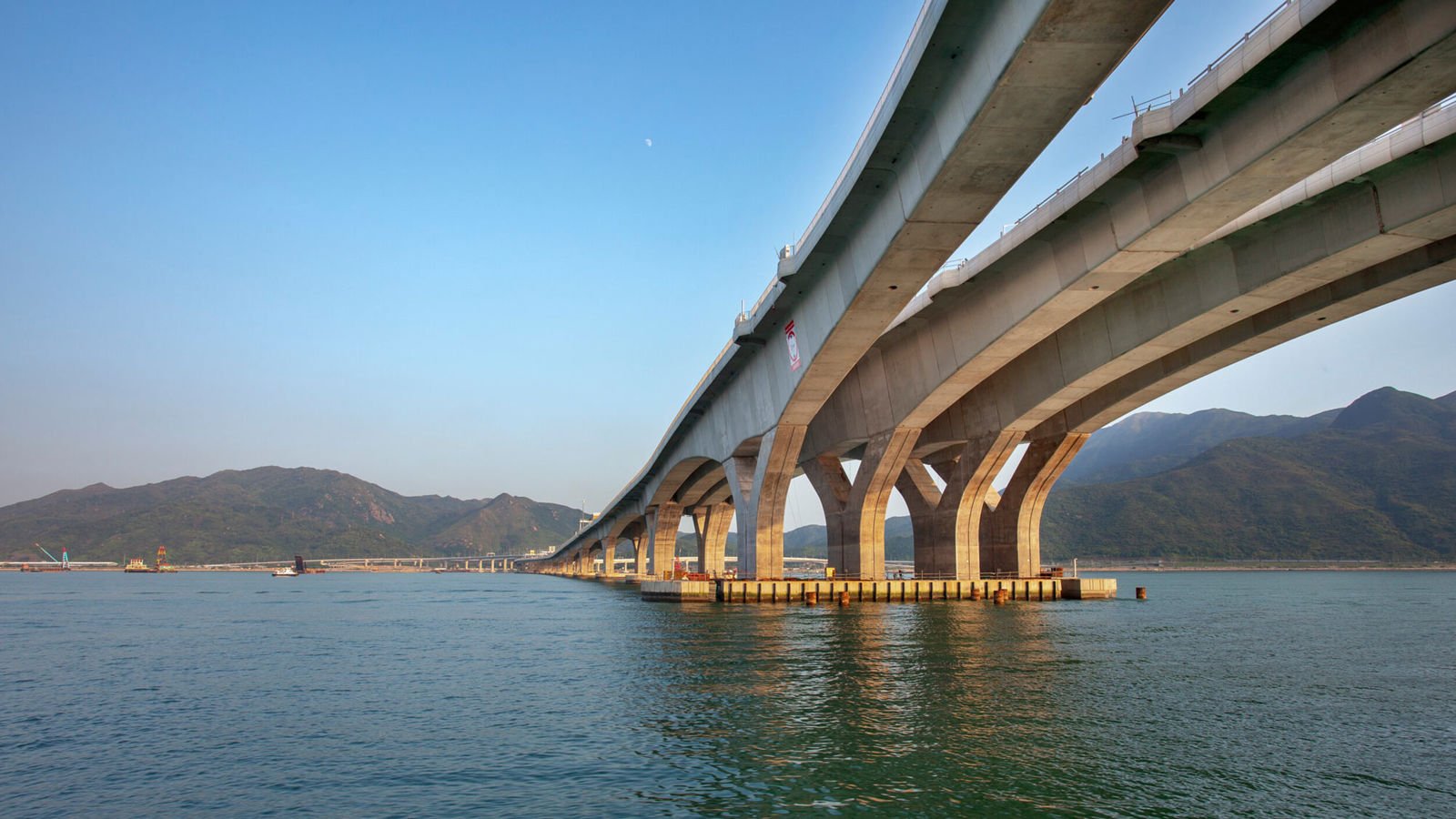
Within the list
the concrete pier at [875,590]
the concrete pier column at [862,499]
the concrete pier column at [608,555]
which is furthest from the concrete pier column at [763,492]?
the concrete pier column at [608,555]

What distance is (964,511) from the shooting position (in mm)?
54719

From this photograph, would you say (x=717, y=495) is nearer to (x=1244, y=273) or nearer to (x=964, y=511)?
(x=964, y=511)

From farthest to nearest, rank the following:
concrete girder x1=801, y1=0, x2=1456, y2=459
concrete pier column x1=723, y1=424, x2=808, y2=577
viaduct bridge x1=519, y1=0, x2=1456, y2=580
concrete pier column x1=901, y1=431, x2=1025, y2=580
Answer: concrete pier column x1=901, y1=431, x2=1025, y2=580 → concrete pier column x1=723, y1=424, x2=808, y2=577 → viaduct bridge x1=519, y1=0, x2=1456, y2=580 → concrete girder x1=801, y1=0, x2=1456, y2=459

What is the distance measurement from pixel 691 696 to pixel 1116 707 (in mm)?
8834

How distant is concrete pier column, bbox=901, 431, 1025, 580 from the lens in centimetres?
5178

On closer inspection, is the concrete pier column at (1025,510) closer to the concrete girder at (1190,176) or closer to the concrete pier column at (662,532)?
the concrete girder at (1190,176)

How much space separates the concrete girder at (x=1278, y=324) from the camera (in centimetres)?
2923

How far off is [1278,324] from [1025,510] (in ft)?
80.9

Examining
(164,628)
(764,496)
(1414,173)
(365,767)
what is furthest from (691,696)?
(164,628)

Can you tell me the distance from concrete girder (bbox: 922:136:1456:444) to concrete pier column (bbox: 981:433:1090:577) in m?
8.40

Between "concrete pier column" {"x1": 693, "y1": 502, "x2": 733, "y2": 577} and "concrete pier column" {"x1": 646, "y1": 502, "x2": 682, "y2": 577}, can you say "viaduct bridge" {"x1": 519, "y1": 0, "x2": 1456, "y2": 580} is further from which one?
"concrete pier column" {"x1": 693, "y1": 502, "x2": 733, "y2": 577}

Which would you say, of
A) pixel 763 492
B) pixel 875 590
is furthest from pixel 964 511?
pixel 763 492

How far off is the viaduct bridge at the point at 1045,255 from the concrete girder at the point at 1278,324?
10cm

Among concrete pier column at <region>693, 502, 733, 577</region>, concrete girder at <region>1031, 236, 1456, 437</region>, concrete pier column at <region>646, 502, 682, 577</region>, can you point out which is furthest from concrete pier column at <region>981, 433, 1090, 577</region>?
concrete pier column at <region>693, 502, 733, 577</region>
